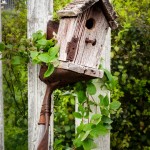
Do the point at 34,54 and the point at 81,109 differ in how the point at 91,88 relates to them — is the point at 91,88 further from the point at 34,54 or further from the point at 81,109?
the point at 34,54

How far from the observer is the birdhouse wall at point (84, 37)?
1950 mm

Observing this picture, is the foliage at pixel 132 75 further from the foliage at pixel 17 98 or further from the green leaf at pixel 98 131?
the green leaf at pixel 98 131

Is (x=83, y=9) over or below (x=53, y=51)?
over

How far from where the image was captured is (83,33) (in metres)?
1.99

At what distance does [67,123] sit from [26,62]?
1511 mm

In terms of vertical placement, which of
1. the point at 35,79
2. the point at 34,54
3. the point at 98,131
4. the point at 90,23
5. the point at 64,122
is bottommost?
the point at 64,122

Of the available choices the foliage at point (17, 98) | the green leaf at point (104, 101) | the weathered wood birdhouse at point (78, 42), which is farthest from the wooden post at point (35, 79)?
the foliage at point (17, 98)

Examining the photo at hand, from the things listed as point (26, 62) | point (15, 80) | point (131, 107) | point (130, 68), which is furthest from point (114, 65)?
point (26, 62)

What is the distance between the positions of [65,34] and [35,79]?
255 millimetres

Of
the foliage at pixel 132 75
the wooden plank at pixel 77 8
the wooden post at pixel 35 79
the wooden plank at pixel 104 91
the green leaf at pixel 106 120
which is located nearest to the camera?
the wooden plank at pixel 77 8

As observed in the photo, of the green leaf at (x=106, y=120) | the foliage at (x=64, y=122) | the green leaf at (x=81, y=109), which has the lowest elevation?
the foliage at (x=64, y=122)

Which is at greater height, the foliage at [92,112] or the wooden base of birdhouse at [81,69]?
the wooden base of birdhouse at [81,69]

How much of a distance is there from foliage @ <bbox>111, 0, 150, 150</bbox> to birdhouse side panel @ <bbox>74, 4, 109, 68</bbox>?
1656 mm

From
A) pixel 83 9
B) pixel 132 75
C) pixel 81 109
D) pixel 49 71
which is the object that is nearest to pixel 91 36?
pixel 83 9
